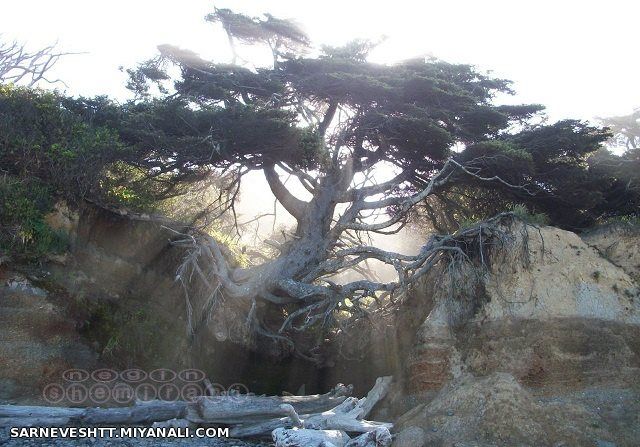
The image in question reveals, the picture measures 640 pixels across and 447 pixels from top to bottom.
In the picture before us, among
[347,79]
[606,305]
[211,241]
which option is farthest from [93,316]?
[606,305]

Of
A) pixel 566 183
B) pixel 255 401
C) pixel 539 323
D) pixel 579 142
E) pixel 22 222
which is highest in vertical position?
pixel 579 142

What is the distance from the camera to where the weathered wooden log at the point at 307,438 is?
346 inches

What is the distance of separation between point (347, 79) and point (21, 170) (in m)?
7.73

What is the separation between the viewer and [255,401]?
35.1 feet

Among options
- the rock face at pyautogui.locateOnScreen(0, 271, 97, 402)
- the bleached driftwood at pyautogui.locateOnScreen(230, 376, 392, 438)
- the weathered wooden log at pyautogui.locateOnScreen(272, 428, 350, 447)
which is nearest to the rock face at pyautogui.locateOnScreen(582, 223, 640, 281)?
the bleached driftwood at pyautogui.locateOnScreen(230, 376, 392, 438)

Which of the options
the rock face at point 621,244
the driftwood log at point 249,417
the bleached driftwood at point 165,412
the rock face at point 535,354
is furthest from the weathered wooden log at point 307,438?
the rock face at point 621,244

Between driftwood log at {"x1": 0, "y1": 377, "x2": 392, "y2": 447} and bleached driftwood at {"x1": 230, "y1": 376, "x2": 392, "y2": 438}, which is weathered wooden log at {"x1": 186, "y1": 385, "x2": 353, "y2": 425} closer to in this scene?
driftwood log at {"x1": 0, "y1": 377, "x2": 392, "y2": 447}

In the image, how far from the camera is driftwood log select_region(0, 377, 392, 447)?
9.24m

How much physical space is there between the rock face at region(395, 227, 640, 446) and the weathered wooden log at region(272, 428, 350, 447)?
1.13 meters

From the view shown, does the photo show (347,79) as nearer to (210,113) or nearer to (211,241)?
(210,113)

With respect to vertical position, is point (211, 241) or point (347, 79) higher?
point (347, 79)

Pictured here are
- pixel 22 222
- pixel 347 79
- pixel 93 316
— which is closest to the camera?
pixel 22 222

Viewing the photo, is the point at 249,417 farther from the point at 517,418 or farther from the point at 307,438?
the point at 517,418

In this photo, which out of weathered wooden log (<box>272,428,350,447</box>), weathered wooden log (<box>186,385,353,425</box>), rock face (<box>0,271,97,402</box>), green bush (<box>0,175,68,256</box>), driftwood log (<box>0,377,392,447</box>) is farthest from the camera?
green bush (<box>0,175,68,256</box>)
